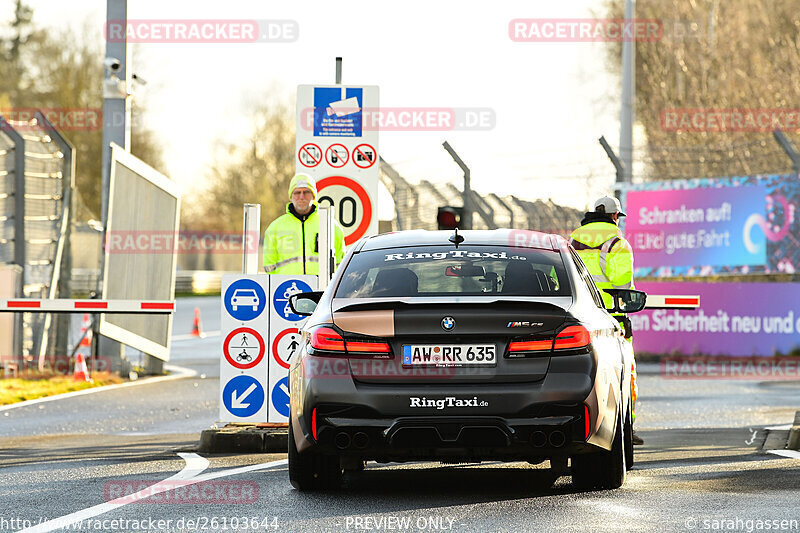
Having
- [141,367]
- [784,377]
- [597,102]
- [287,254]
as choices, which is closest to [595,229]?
[287,254]

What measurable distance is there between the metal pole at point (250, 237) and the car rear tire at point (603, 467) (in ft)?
12.1

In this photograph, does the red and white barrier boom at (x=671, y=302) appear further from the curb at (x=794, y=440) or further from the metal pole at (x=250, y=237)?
the metal pole at (x=250, y=237)

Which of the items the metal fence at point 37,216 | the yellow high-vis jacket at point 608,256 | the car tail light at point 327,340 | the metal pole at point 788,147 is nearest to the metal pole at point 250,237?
the yellow high-vis jacket at point 608,256

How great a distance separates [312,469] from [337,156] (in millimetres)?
5628

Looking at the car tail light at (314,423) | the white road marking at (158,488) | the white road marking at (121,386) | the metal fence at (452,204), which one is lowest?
the white road marking at (121,386)

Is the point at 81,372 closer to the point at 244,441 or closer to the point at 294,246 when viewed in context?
the point at 294,246

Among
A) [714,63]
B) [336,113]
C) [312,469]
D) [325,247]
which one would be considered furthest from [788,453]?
[714,63]

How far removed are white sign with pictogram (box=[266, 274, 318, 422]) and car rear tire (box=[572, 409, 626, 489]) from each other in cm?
322

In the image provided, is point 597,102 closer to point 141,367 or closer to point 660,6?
point 660,6

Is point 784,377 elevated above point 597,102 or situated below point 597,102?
below

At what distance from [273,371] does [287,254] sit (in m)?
1.14

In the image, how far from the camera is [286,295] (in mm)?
10891

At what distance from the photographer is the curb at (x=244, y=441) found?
1050 centimetres

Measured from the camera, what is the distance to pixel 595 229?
11.3 metres
